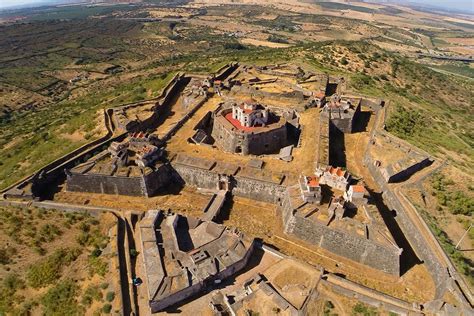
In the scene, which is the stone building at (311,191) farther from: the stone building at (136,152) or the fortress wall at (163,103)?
the fortress wall at (163,103)

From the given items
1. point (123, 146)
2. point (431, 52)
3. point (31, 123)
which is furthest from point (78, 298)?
point (431, 52)

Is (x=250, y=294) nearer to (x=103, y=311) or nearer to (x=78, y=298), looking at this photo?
(x=103, y=311)

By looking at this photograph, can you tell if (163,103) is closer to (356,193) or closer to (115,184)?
(115,184)

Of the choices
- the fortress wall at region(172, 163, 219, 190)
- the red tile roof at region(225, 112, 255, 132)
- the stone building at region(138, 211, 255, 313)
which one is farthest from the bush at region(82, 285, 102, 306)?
the red tile roof at region(225, 112, 255, 132)

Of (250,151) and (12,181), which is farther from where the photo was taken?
(250,151)

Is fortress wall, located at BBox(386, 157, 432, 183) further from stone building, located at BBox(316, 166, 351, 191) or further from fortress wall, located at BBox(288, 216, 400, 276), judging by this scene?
fortress wall, located at BBox(288, 216, 400, 276)

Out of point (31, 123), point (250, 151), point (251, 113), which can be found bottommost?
point (31, 123)

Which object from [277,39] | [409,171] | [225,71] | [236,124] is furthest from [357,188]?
[277,39]
